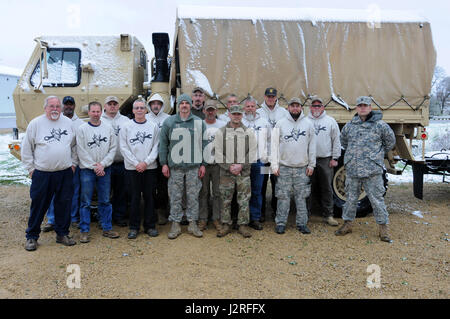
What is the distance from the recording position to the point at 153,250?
177 inches

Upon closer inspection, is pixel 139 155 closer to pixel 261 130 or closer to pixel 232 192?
pixel 232 192

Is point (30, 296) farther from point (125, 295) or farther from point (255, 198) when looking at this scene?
point (255, 198)

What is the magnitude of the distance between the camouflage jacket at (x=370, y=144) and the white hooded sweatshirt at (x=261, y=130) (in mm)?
1187

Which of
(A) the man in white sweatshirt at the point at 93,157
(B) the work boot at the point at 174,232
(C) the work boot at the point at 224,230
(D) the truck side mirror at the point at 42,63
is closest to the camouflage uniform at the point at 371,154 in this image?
(C) the work boot at the point at 224,230

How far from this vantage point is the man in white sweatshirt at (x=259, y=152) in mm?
5133

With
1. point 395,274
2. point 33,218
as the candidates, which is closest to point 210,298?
point 395,274

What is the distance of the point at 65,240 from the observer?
4.69m

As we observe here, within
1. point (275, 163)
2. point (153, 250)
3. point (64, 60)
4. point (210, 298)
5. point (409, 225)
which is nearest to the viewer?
point (210, 298)

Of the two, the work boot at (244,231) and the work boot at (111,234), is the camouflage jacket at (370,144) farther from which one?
the work boot at (111,234)

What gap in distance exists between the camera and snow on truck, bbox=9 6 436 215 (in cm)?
569

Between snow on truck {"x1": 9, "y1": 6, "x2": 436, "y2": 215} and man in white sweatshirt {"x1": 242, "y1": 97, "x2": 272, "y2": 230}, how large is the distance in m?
0.68

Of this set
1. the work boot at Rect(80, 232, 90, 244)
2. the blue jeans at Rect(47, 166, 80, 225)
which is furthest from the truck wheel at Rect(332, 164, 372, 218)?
the blue jeans at Rect(47, 166, 80, 225)

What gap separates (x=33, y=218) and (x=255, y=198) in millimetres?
3011

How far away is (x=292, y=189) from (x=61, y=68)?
4272mm
